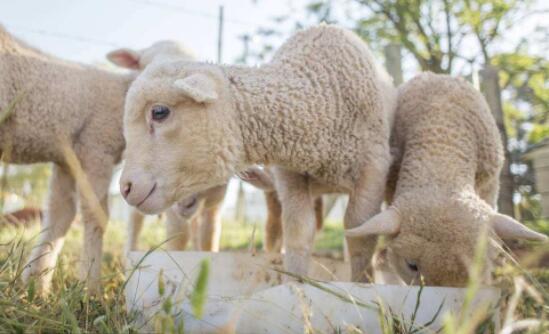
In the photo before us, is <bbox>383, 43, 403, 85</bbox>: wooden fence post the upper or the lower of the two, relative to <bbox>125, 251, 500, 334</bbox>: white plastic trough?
upper

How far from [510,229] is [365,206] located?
68cm

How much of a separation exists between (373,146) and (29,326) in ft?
6.04

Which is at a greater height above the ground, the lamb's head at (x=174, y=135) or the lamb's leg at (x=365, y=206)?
the lamb's head at (x=174, y=135)

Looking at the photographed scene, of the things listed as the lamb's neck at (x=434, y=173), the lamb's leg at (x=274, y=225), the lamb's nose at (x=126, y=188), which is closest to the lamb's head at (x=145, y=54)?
the lamb's leg at (x=274, y=225)

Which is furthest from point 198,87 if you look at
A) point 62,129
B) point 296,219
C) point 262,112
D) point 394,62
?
point 394,62

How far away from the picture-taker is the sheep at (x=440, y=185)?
245cm

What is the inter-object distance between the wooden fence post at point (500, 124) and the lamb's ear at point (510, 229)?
1.51 metres

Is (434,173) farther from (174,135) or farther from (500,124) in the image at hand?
(500,124)

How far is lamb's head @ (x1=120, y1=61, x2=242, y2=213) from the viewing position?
2.29 meters

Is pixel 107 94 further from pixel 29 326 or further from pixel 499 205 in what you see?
pixel 499 205

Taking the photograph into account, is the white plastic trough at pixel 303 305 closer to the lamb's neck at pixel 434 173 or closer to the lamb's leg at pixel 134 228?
the lamb's neck at pixel 434 173

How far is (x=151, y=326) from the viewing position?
164cm

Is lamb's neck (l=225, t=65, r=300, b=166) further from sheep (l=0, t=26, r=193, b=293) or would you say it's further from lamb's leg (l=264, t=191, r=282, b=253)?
lamb's leg (l=264, t=191, r=282, b=253)

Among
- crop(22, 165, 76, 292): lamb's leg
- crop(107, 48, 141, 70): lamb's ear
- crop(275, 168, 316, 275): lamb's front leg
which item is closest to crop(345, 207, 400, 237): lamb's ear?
crop(275, 168, 316, 275): lamb's front leg
